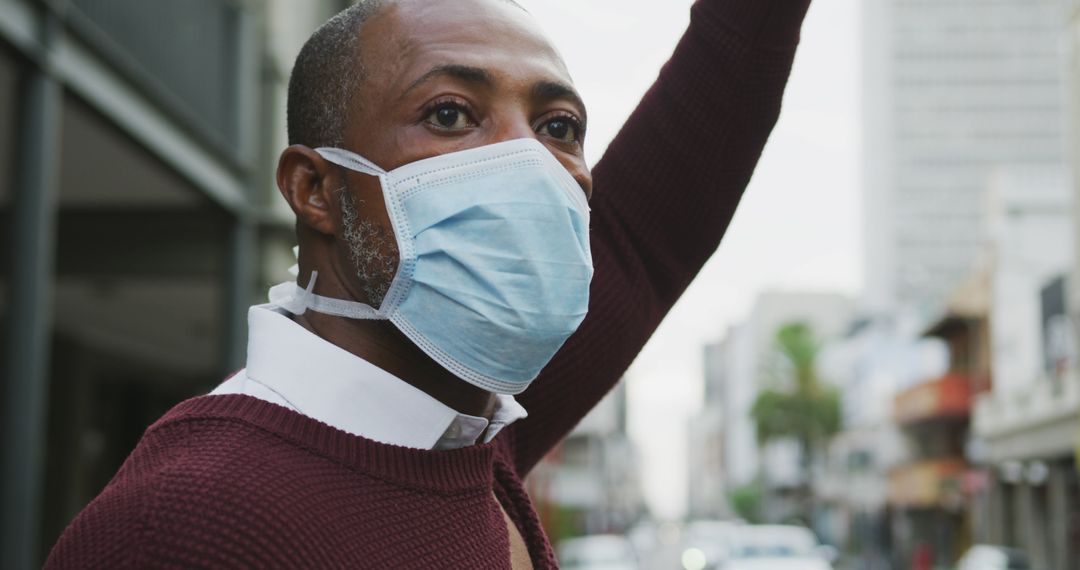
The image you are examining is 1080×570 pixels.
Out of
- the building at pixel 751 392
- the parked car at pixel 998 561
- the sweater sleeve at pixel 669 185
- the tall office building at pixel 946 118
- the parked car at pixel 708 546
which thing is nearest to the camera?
the sweater sleeve at pixel 669 185

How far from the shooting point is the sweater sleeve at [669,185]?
6.84ft

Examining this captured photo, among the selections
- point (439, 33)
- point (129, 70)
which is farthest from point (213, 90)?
point (439, 33)

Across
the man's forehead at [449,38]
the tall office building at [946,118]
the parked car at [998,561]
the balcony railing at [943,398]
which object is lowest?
the parked car at [998,561]

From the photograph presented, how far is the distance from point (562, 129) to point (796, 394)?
70.5 meters

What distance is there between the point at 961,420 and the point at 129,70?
4320 cm

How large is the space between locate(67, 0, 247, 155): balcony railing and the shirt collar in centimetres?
562

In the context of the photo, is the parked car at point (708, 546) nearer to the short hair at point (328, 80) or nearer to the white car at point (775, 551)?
the white car at point (775, 551)

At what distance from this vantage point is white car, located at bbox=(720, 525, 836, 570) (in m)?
19.0

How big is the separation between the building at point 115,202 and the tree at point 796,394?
178 feet

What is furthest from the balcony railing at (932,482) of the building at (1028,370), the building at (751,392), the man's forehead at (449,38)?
the man's forehead at (449,38)

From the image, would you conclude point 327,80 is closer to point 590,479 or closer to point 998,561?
point 998,561

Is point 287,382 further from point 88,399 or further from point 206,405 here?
point 88,399

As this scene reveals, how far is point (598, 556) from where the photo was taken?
2088 cm

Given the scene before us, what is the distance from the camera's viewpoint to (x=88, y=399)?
18.2 metres
